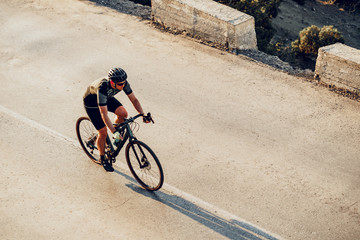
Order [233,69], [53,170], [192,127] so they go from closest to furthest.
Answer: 1. [53,170]
2. [192,127]
3. [233,69]

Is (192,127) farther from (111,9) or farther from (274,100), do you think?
(111,9)

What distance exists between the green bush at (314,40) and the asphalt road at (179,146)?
2236mm

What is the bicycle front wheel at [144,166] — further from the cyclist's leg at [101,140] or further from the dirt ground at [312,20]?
the dirt ground at [312,20]

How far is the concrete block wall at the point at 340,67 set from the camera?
8922 millimetres

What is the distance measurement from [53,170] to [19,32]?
18.2 feet

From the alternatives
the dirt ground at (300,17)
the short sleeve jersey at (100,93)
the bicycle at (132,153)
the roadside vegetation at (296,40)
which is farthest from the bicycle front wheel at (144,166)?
the roadside vegetation at (296,40)

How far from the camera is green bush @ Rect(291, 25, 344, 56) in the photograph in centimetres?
1153

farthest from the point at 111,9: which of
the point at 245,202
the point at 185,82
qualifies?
the point at 245,202

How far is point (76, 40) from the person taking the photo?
442 inches

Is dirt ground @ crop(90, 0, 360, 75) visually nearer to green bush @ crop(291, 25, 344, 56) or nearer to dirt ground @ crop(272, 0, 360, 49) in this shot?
dirt ground @ crop(272, 0, 360, 49)

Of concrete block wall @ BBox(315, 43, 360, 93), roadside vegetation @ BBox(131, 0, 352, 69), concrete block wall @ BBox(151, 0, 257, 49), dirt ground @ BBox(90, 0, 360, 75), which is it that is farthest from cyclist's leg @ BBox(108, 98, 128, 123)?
roadside vegetation @ BBox(131, 0, 352, 69)

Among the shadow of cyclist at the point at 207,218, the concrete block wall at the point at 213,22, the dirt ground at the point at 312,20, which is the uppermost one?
the concrete block wall at the point at 213,22

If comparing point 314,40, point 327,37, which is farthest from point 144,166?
point 327,37

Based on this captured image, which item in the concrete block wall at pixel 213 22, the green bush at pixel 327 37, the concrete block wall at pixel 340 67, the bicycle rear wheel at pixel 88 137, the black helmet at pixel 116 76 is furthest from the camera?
the green bush at pixel 327 37
